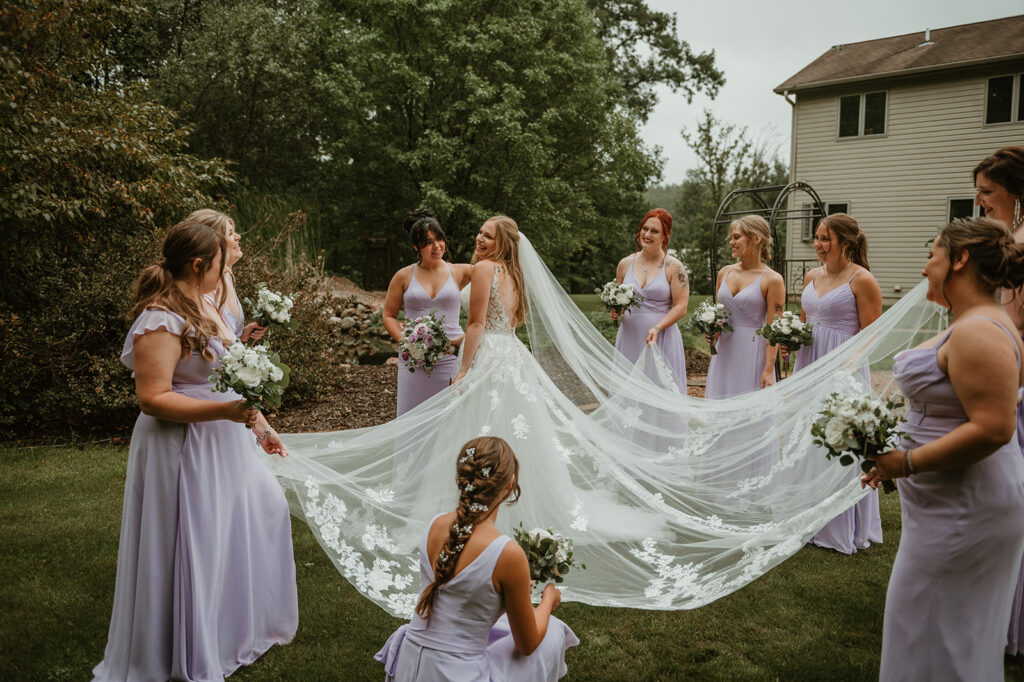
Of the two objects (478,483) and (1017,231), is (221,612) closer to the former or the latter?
(478,483)

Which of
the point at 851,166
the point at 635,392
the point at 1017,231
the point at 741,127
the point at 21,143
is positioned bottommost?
the point at 635,392

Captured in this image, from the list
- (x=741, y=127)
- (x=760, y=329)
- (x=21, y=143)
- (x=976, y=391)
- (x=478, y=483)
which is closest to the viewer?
(x=976, y=391)

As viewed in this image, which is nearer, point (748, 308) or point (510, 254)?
point (510, 254)

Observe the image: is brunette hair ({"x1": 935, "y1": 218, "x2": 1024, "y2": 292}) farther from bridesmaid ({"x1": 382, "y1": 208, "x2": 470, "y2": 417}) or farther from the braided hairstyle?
bridesmaid ({"x1": 382, "y1": 208, "x2": 470, "y2": 417})

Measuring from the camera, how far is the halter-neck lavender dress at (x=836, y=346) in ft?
17.5

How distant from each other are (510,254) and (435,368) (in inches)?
51.0

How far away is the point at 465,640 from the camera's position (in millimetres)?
2631

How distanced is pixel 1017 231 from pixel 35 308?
33.6ft

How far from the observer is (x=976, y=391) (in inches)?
97.5

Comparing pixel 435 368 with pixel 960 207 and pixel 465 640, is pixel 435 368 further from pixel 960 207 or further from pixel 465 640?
pixel 960 207

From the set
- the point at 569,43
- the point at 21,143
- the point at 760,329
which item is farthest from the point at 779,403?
the point at 569,43

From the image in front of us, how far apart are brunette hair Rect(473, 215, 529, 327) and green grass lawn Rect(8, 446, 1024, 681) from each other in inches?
84.6

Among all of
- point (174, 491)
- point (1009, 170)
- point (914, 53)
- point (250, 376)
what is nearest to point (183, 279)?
point (250, 376)

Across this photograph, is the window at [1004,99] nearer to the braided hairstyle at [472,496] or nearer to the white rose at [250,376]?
the braided hairstyle at [472,496]
